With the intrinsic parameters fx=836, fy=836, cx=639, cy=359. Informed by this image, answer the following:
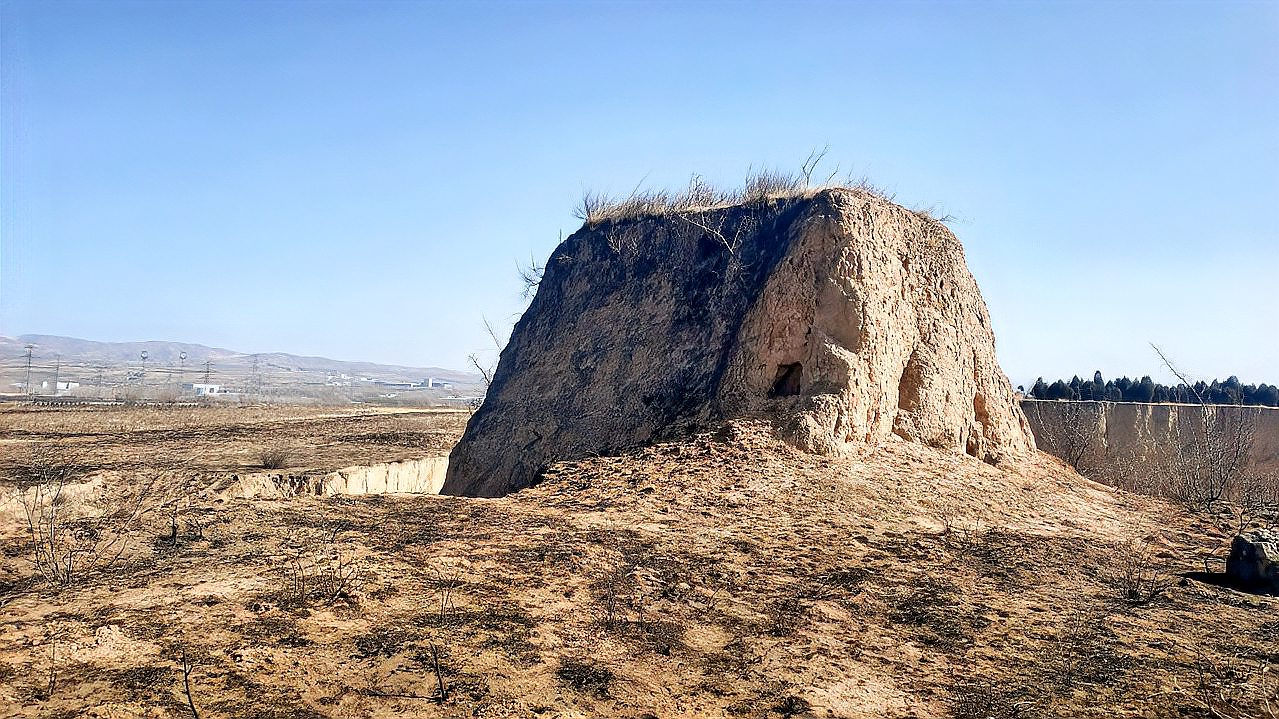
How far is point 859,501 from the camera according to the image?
7.34m

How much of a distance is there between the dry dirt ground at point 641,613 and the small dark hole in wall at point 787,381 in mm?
1776

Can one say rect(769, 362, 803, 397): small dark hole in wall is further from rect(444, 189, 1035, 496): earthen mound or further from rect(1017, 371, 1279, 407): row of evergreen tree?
rect(1017, 371, 1279, 407): row of evergreen tree

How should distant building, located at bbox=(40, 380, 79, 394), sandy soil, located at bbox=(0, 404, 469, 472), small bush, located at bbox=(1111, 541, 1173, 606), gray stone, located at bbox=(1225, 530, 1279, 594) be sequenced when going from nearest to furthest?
1. small bush, located at bbox=(1111, 541, 1173, 606)
2. gray stone, located at bbox=(1225, 530, 1279, 594)
3. sandy soil, located at bbox=(0, 404, 469, 472)
4. distant building, located at bbox=(40, 380, 79, 394)

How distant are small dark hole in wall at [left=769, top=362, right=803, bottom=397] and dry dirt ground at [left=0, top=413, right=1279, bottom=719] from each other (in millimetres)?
1776

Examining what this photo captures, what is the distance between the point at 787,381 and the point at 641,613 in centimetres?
512

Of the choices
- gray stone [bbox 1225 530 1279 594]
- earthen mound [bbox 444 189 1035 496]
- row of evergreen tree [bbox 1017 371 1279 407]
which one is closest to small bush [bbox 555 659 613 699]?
gray stone [bbox 1225 530 1279 594]

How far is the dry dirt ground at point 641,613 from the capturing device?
138 inches

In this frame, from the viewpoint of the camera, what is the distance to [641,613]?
178 inches

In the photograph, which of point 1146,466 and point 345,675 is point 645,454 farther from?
point 1146,466

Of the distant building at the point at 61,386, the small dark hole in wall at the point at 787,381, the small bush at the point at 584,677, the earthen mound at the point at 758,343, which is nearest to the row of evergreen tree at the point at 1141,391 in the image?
the earthen mound at the point at 758,343

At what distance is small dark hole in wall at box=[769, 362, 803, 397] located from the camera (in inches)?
359

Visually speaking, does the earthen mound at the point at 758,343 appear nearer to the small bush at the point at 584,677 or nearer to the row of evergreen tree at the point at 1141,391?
the small bush at the point at 584,677

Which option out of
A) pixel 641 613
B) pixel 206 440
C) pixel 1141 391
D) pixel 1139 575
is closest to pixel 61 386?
pixel 206 440

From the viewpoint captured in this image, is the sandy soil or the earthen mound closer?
the earthen mound
